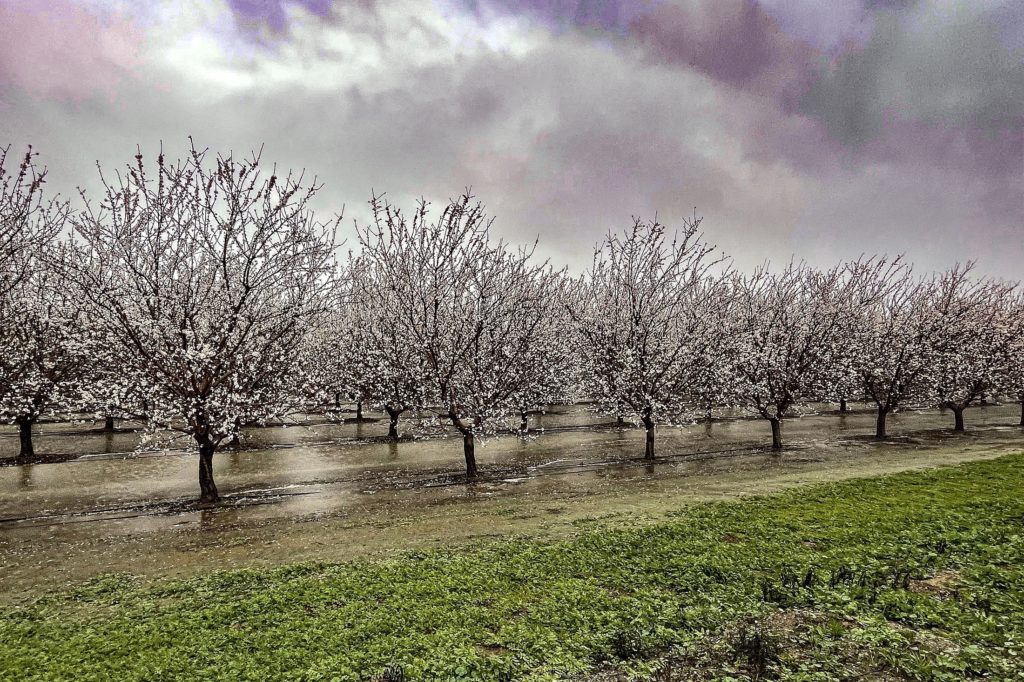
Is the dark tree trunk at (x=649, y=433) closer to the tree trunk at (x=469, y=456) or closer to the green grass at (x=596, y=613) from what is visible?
the tree trunk at (x=469, y=456)

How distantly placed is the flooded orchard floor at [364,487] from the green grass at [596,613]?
76.1 inches

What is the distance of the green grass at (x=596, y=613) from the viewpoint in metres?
7.29

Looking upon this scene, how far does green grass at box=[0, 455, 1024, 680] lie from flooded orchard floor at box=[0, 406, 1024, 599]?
76.1 inches

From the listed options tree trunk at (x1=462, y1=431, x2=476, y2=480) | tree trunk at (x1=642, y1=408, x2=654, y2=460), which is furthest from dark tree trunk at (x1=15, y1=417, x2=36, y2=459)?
tree trunk at (x1=642, y1=408, x2=654, y2=460)

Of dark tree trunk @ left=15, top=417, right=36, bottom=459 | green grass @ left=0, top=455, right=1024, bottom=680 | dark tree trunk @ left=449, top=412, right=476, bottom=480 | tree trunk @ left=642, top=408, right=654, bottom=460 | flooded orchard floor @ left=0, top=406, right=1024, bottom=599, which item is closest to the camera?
green grass @ left=0, top=455, right=1024, bottom=680

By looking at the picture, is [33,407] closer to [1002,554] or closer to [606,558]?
[606,558]

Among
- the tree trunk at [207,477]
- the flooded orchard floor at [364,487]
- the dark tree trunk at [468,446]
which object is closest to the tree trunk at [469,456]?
the dark tree trunk at [468,446]

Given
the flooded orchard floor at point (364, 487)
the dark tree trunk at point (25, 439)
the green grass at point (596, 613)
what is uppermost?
the dark tree trunk at point (25, 439)

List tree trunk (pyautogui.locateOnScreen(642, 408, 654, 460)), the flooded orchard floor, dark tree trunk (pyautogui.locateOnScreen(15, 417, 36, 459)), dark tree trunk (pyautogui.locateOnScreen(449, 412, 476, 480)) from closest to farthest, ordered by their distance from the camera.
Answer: the flooded orchard floor
dark tree trunk (pyautogui.locateOnScreen(449, 412, 476, 480))
tree trunk (pyautogui.locateOnScreen(642, 408, 654, 460))
dark tree trunk (pyautogui.locateOnScreen(15, 417, 36, 459))

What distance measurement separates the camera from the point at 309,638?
26.3 ft

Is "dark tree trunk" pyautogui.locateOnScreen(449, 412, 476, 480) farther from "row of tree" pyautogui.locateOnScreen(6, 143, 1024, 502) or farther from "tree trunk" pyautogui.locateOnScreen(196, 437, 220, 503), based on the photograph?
"tree trunk" pyautogui.locateOnScreen(196, 437, 220, 503)

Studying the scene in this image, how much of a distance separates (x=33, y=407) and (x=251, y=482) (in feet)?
46.4

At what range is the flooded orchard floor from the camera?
43.2ft

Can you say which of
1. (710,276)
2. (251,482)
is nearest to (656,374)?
(710,276)
